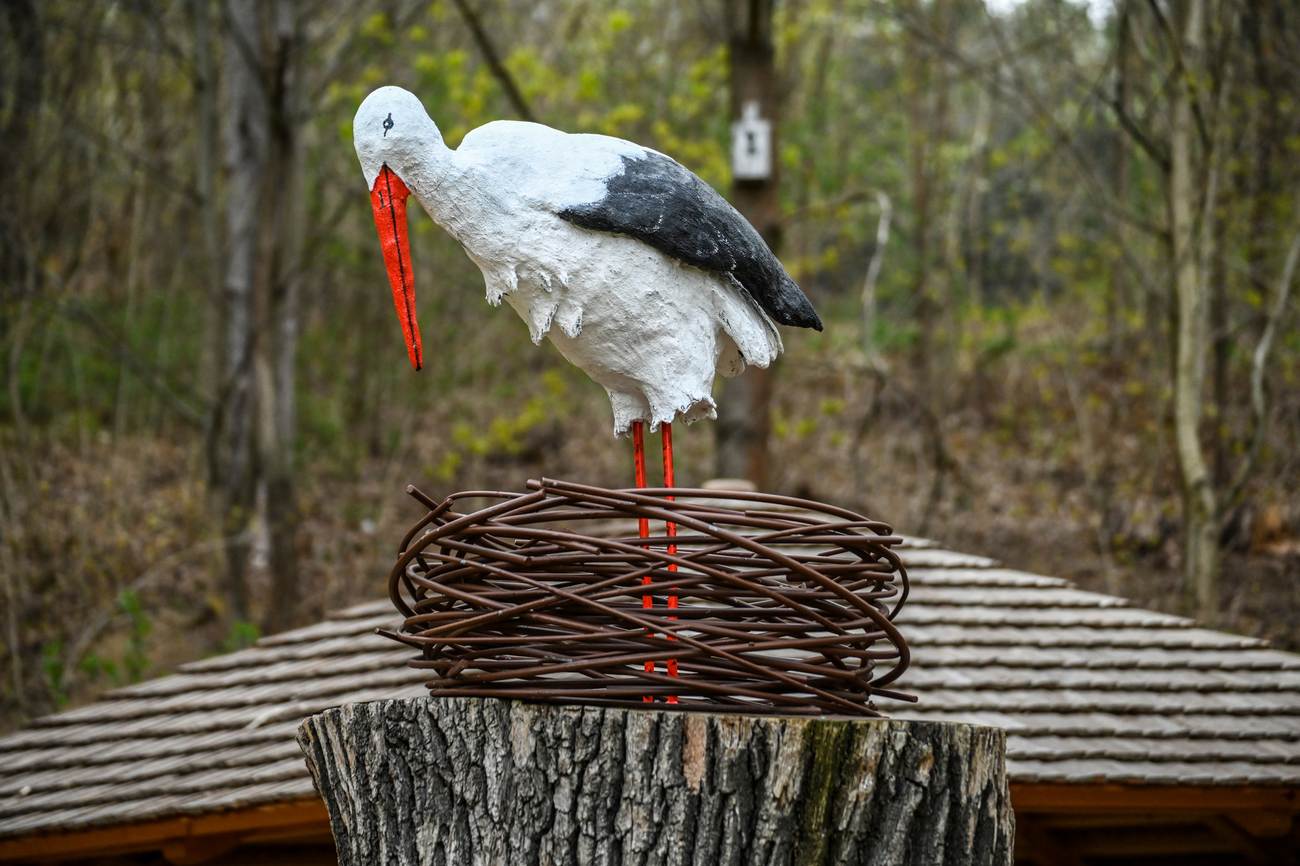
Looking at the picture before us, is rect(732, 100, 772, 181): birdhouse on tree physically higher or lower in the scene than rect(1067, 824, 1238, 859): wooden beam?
higher

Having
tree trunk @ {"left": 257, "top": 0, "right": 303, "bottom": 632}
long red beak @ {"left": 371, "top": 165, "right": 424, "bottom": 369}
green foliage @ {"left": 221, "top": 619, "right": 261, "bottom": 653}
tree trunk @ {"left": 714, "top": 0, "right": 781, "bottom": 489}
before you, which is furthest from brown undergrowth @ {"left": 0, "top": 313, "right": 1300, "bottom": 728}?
long red beak @ {"left": 371, "top": 165, "right": 424, "bottom": 369}

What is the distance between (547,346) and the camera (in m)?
10.8

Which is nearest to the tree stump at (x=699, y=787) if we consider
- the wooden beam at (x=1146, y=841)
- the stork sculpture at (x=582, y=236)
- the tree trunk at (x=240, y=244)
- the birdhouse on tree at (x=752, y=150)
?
the stork sculpture at (x=582, y=236)

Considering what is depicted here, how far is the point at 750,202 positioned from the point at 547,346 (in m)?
4.73

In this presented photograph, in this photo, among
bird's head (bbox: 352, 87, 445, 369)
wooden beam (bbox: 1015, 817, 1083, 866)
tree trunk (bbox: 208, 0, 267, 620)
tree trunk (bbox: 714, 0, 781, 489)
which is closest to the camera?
bird's head (bbox: 352, 87, 445, 369)

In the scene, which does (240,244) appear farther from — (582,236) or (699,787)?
(699,787)

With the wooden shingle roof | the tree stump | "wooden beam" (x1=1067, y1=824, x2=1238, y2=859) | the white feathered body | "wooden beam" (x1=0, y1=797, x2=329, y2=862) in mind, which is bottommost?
"wooden beam" (x1=1067, y1=824, x2=1238, y2=859)

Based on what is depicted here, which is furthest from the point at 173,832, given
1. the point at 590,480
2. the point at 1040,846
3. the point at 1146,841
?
the point at 590,480

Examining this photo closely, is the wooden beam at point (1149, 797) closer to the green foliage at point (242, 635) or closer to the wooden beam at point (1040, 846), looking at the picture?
the wooden beam at point (1040, 846)

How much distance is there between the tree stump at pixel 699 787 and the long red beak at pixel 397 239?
2.03 ft

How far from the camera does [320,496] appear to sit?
9.59 m

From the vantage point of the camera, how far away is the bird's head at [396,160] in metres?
1.94

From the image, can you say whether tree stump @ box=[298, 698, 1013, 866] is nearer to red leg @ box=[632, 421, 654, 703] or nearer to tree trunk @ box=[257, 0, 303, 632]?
red leg @ box=[632, 421, 654, 703]

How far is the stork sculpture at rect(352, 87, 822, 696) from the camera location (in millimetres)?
1962
